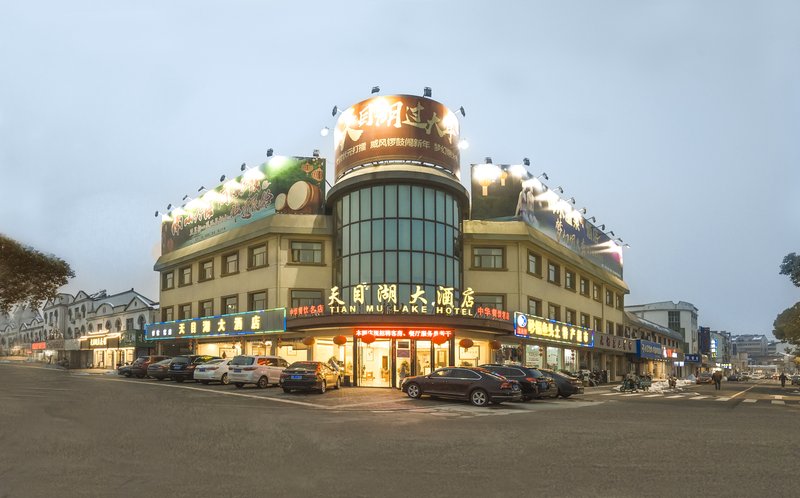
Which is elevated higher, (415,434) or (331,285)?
(331,285)

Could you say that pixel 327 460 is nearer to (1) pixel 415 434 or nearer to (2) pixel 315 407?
(1) pixel 415 434

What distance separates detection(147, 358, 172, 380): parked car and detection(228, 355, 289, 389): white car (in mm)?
7230

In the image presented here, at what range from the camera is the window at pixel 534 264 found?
157 feet

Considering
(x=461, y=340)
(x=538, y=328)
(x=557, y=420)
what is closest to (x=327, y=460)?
(x=557, y=420)

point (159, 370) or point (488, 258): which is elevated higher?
point (488, 258)

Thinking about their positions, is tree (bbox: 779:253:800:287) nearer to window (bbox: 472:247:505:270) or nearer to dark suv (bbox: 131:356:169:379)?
window (bbox: 472:247:505:270)

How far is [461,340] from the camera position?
4025cm

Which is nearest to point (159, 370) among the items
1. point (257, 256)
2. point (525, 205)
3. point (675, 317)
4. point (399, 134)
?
point (257, 256)

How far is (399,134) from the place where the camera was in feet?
140

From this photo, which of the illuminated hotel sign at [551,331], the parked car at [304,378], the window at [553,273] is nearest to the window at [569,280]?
the window at [553,273]

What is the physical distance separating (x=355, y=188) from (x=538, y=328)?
16.3 meters

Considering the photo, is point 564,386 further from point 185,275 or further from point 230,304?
point 185,275

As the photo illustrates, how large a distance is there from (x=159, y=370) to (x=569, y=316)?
3386 cm

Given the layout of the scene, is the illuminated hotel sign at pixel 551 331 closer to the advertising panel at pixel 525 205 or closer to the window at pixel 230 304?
the advertising panel at pixel 525 205
